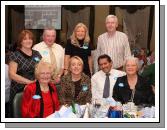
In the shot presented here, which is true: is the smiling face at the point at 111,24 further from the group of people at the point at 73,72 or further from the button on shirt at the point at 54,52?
the button on shirt at the point at 54,52

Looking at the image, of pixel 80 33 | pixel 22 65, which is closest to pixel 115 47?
pixel 80 33

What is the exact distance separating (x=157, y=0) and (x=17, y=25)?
1088 millimetres

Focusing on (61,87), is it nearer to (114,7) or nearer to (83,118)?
(83,118)

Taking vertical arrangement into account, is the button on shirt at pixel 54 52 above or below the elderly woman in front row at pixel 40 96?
above

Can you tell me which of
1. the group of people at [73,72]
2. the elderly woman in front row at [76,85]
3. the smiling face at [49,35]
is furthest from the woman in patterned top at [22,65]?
the elderly woman in front row at [76,85]

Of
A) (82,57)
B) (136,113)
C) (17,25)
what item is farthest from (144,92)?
(17,25)

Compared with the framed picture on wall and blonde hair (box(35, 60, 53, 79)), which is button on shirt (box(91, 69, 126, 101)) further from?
the framed picture on wall

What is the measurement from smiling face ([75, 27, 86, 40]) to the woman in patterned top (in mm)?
347

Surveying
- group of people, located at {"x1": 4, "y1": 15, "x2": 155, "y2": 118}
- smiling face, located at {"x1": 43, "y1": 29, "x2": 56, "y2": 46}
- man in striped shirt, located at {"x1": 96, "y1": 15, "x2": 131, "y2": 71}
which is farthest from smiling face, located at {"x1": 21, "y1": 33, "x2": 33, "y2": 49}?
man in striped shirt, located at {"x1": 96, "y1": 15, "x2": 131, "y2": 71}

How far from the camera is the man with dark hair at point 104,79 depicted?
20.0 ft

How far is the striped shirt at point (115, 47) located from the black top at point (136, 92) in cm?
15

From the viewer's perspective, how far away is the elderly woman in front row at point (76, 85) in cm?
609

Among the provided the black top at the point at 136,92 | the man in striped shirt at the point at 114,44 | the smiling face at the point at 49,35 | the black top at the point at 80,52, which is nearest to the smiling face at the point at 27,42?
the smiling face at the point at 49,35

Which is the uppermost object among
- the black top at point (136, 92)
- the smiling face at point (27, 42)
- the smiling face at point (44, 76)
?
the smiling face at point (27, 42)
